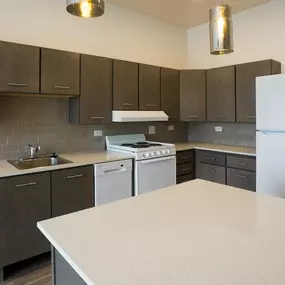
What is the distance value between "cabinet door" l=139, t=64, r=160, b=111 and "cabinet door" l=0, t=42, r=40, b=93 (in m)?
1.35

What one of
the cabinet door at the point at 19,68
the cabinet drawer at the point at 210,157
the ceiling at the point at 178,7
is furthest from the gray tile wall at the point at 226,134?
the cabinet door at the point at 19,68

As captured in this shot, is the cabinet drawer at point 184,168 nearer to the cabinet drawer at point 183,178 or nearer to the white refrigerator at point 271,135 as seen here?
the cabinet drawer at point 183,178

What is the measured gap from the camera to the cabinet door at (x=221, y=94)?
3629mm

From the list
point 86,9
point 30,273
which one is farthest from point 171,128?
point 86,9

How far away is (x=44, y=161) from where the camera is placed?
9.65 ft

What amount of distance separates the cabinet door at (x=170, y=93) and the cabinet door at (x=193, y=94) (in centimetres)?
10

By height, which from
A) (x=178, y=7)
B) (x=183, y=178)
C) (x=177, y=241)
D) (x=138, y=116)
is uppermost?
(x=178, y=7)

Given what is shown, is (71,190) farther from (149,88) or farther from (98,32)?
(98,32)

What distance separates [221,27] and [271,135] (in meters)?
1.72

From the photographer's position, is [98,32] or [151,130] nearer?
[98,32]

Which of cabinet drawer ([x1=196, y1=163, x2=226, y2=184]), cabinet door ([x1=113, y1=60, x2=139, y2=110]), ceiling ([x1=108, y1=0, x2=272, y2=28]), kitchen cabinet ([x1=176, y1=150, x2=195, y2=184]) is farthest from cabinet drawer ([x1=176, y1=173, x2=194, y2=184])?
ceiling ([x1=108, y1=0, x2=272, y2=28])

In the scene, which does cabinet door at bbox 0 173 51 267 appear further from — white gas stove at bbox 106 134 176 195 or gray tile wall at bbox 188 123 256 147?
gray tile wall at bbox 188 123 256 147

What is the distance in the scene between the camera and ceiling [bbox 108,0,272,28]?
347 cm

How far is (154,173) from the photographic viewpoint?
10.5ft
